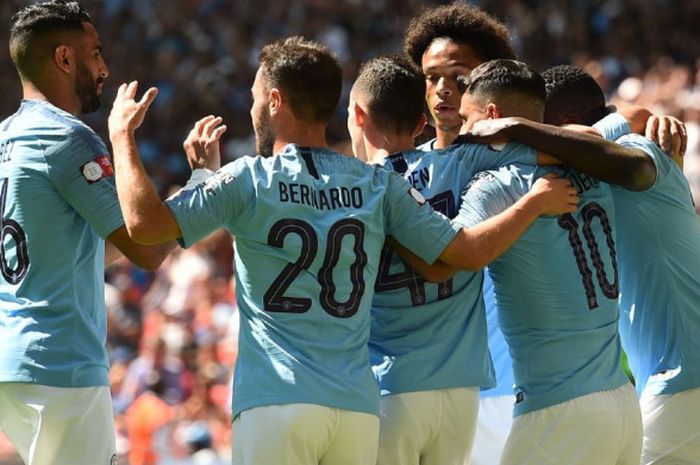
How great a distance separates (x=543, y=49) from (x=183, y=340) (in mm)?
5451

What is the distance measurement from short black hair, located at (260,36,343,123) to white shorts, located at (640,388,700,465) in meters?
1.85

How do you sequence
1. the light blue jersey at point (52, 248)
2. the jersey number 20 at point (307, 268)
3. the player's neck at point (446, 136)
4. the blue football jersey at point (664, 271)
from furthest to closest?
the player's neck at point (446, 136) → the blue football jersey at point (664, 271) → the light blue jersey at point (52, 248) → the jersey number 20 at point (307, 268)

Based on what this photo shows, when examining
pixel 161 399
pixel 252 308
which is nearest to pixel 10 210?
pixel 252 308

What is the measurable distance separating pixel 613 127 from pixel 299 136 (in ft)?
4.72

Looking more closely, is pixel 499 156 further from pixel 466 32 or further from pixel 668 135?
pixel 466 32

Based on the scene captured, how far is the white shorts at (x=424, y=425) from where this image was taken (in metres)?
5.08

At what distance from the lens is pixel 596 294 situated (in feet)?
17.1

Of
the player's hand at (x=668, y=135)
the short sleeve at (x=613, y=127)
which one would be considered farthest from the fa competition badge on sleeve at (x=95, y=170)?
the player's hand at (x=668, y=135)

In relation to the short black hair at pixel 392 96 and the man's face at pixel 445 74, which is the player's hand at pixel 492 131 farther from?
the man's face at pixel 445 74

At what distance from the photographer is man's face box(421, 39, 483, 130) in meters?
6.15

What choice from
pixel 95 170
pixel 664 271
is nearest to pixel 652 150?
pixel 664 271

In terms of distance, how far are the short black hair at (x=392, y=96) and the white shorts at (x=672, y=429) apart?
1.54m

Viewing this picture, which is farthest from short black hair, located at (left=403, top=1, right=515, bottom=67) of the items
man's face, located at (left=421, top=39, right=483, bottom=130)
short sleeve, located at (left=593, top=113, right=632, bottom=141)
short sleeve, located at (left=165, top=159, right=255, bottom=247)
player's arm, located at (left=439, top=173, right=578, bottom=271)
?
short sleeve, located at (left=165, top=159, right=255, bottom=247)

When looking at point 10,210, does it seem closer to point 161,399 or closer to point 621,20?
point 161,399
